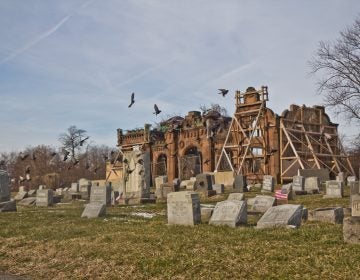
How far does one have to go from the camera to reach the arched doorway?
46.8m

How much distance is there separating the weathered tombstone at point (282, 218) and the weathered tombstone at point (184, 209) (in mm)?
1843

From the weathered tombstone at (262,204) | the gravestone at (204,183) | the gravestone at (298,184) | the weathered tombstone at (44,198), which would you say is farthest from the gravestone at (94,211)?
the gravestone at (298,184)

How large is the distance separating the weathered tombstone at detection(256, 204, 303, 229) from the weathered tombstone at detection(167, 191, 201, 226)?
1.84 metres

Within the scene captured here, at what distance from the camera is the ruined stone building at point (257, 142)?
121ft

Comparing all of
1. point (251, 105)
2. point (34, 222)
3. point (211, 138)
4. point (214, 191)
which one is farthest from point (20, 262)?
point (211, 138)

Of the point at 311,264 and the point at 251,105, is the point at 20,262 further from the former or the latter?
the point at 251,105

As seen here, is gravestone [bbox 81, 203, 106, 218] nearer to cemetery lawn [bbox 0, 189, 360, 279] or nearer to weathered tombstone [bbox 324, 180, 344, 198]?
cemetery lawn [bbox 0, 189, 360, 279]

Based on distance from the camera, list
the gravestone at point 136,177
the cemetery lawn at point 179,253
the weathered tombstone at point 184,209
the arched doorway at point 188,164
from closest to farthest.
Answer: the cemetery lawn at point 179,253 < the weathered tombstone at point 184,209 < the gravestone at point 136,177 < the arched doorway at point 188,164

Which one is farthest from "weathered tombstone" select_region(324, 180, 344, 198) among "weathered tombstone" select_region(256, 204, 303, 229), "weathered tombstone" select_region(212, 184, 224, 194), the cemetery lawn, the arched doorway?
the arched doorway

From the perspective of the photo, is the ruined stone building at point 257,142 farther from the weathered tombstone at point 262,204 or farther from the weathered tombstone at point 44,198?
the weathered tombstone at point 262,204

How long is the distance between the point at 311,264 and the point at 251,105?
32.8 m

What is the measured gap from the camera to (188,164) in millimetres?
47188

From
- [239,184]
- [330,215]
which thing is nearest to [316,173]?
[239,184]

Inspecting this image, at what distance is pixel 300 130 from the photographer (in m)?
38.0
